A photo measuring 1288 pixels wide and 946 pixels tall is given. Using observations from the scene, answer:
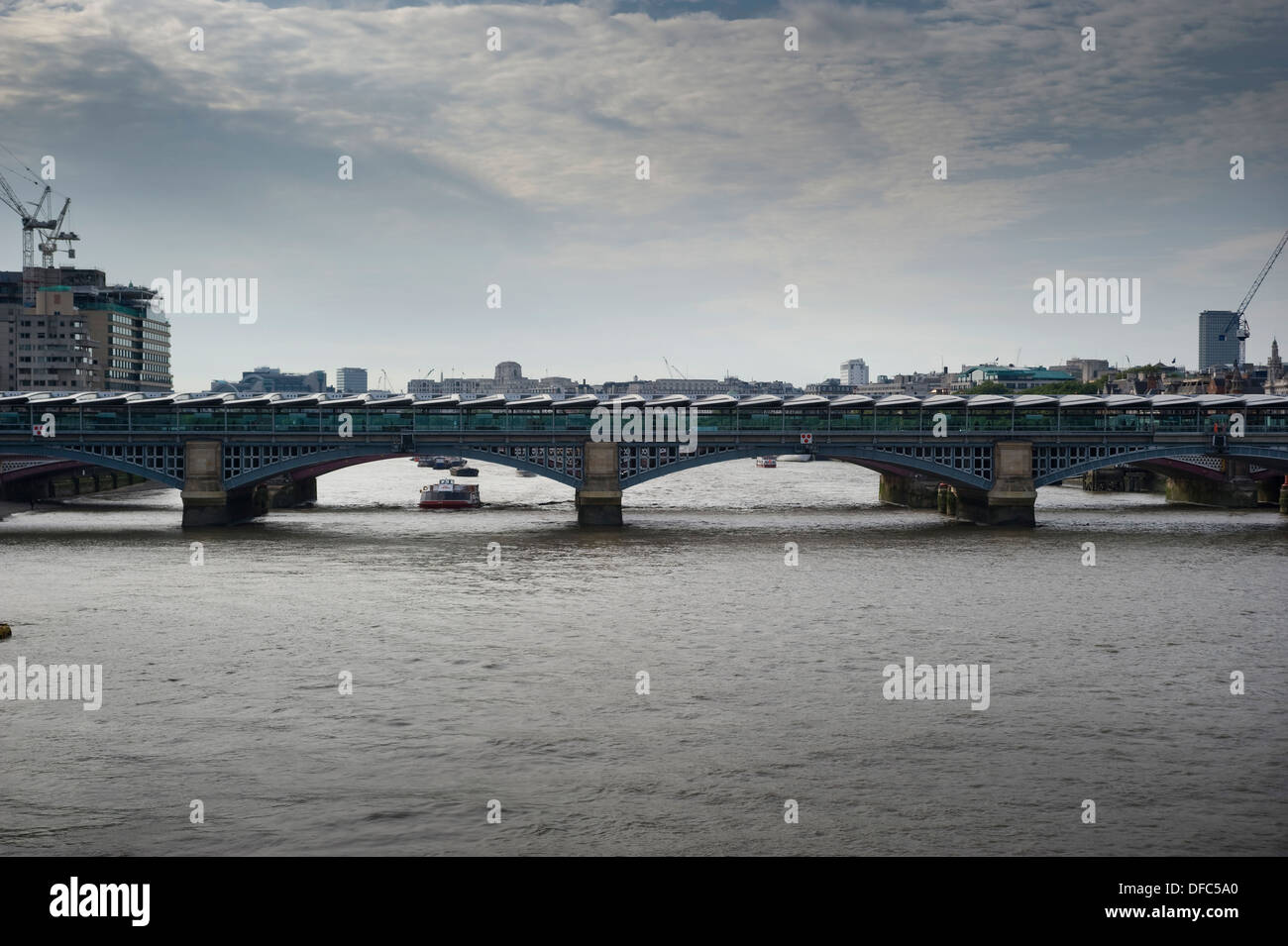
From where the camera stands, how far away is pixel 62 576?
58219mm

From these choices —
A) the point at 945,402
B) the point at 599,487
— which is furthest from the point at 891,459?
the point at 599,487

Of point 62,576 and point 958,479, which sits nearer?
point 62,576

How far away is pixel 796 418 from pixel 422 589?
4083 centimetres

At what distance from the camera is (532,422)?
8838cm

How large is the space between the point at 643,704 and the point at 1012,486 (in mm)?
58592

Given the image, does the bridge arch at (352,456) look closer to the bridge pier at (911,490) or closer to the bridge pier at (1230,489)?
the bridge pier at (911,490)

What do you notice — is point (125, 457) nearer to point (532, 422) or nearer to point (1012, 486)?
point (532, 422)

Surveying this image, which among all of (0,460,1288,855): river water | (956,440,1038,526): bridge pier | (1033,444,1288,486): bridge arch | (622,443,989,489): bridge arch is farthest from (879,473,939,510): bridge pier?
(0,460,1288,855): river water

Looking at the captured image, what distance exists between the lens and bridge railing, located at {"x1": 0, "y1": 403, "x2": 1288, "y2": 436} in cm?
8650

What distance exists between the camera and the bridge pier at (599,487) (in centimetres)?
8456
